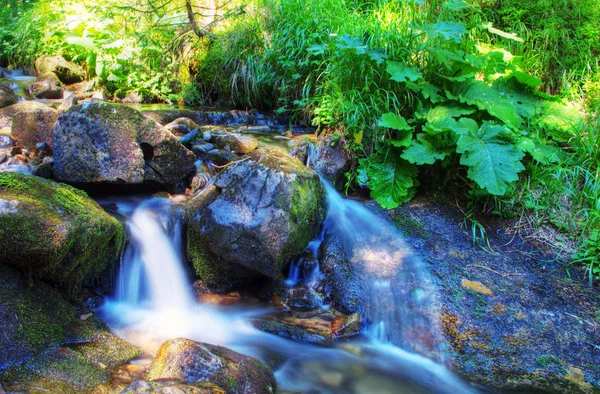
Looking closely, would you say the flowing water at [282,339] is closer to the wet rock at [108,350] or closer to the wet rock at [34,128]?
the wet rock at [108,350]

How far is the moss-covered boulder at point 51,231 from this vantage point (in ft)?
8.45

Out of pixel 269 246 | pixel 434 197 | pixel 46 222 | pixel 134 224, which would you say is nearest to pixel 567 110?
pixel 434 197

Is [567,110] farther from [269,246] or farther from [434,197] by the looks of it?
[269,246]

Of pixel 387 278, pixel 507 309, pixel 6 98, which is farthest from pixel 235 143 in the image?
pixel 6 98

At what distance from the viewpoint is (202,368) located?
7.27 feet

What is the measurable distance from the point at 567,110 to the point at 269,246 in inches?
137

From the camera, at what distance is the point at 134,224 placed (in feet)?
12.9

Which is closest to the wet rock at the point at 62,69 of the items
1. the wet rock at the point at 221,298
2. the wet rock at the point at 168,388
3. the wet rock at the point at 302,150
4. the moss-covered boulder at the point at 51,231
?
the wet rock at the point at 302,150

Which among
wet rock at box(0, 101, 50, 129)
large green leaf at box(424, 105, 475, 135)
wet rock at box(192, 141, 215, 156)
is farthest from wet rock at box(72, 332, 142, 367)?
wet rock at box(0, 101, 50, 129)

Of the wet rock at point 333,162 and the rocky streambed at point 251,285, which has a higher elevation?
the wet rock at point 333,162

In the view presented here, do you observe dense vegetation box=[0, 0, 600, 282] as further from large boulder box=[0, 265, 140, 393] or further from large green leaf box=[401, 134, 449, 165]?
large boulder box=[0, 265, 140, 393]

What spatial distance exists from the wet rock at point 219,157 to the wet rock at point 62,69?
15.4ft

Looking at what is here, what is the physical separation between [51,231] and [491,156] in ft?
11.4

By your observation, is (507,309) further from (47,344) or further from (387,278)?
(47,344)
